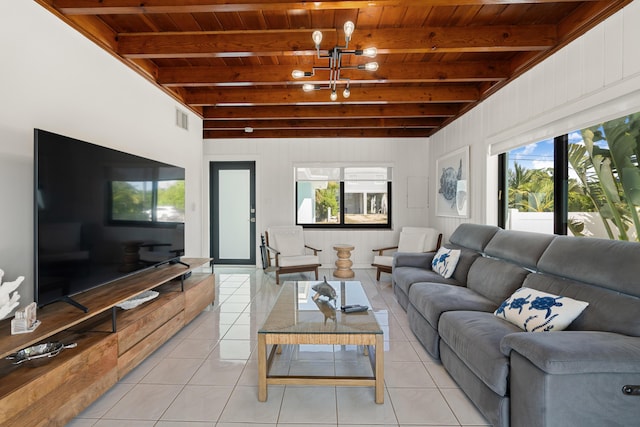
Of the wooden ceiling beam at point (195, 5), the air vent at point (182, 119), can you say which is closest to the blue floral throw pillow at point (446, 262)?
the wooden ceiling beam at point (195, 5)

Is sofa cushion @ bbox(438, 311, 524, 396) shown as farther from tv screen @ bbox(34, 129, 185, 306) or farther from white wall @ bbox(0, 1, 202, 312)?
white wall @ bbox(0, 1, 202, 312)

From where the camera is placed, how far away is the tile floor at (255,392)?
1.85 metres

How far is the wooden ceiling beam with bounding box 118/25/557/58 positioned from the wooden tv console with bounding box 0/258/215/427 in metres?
2.05

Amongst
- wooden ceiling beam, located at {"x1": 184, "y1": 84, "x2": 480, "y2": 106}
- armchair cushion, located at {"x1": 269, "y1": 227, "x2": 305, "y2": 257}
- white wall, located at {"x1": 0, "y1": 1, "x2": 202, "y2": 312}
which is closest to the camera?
white wall, located at {"x1": 0, "y1": 1, "x2": 202, "y2": 312}

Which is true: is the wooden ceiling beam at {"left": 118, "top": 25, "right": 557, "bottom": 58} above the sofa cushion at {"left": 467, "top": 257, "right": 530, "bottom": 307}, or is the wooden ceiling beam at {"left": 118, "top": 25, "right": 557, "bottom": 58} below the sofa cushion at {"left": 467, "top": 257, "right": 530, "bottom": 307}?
above

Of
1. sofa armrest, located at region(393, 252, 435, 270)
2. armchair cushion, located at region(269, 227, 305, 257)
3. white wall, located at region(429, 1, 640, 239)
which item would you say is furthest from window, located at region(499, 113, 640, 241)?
armchair cushion, located at region(269, 227, 305, 257)

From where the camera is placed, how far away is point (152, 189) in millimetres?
2926

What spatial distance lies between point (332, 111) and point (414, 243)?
2433 mm

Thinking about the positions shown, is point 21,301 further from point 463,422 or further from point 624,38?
point 624,38

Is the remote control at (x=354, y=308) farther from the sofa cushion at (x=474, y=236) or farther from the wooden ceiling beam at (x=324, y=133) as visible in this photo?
the wooden ceiling beam at (x=324, y=133)

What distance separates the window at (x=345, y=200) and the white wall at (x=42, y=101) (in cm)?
320

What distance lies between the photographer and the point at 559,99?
2654 millimetres

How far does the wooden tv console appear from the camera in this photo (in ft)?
4.89

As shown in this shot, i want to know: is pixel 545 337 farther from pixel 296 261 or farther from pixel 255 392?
pixel 296 261
